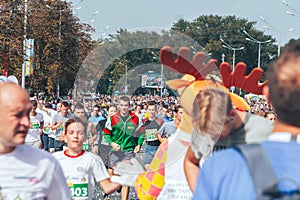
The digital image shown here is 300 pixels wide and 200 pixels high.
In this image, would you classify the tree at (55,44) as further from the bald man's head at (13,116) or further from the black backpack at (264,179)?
the black backpack at (264,179)

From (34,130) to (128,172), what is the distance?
9086 mm

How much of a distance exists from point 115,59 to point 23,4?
29.2 m

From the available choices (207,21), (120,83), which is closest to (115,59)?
(120,83)

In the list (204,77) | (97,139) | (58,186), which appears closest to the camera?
(58,186)

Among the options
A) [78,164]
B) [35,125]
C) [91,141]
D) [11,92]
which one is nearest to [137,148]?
[91,141]

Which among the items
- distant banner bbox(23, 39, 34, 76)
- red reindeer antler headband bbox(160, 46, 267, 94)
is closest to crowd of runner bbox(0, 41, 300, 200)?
red reindeer antler headband bbox(160, 46, 267, 94)

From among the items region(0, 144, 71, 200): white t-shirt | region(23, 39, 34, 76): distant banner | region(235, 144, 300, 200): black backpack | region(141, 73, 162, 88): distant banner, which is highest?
region(23, 39, 34, 76): distant banner

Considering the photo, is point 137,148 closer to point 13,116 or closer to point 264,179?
point 13,116

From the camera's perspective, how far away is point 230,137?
12.9 feet

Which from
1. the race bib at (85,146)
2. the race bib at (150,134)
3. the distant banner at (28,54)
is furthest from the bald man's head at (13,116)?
the distant banner at (28,54)

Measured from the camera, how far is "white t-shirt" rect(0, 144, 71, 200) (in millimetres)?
4148

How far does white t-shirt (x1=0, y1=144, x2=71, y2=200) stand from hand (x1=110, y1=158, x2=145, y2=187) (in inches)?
34.8

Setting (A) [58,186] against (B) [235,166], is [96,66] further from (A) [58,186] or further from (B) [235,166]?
(B) [235,166]

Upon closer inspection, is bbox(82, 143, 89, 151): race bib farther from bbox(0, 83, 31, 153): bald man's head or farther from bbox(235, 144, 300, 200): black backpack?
bbox(235, 144, 300, 200): black backpack
